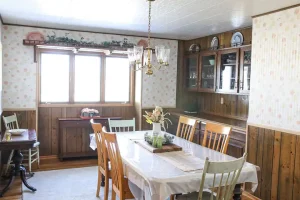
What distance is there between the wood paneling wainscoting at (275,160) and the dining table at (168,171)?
935 mm

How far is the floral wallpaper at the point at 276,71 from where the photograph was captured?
3223mm

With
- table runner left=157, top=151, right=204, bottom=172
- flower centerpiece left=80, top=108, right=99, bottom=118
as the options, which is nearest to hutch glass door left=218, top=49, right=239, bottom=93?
table runner left=157, top=151, right=204, bottom=172

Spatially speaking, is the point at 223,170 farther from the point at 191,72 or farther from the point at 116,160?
the point at 191,72

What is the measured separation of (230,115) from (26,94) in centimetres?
346

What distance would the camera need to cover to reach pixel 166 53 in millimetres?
3096

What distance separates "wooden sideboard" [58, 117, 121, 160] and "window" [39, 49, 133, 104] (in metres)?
0.47

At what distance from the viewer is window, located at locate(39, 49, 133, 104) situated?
206 inches

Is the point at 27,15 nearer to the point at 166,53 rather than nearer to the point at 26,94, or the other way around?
the point at 26,94

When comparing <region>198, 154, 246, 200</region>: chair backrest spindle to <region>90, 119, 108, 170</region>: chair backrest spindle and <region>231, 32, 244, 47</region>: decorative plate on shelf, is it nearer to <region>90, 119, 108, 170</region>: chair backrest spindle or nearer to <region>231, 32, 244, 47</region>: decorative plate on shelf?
<region>90, 119, 108, 170</region>: chair backrest spindle

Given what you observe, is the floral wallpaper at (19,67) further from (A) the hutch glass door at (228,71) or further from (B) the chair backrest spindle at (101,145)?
(A) the hutch glass door at (228,71)

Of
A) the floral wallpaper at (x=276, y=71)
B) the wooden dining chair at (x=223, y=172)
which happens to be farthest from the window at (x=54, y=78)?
the wooden dining chair at (x=223, y=172)

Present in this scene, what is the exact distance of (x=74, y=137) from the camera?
534cm

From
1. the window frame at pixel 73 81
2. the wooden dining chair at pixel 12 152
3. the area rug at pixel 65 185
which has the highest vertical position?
the window frame at pixel 73 81

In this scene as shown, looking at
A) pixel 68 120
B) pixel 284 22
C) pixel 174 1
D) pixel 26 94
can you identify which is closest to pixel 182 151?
pixel 174 1
